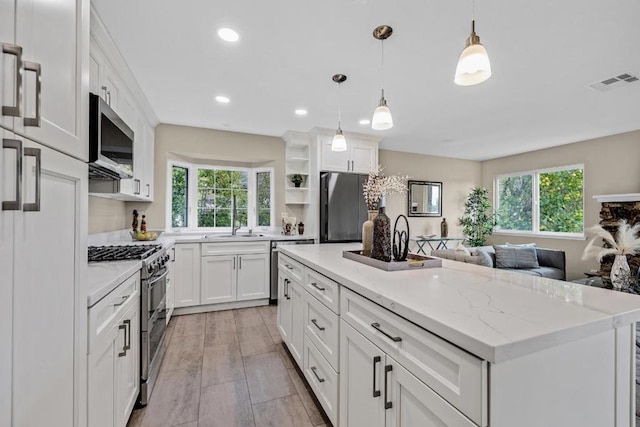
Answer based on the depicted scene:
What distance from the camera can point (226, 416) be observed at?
176 centimetres

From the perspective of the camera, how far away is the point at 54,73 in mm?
897

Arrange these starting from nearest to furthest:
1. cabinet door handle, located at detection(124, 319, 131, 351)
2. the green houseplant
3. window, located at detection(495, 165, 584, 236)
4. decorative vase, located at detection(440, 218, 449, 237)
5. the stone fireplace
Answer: cabinet door handle, located at detection(124, 319, 131, 351) → the stone fireplace → window, located at detection(495, 165, 584, 236) → decorative vase, located at detection(440, 218, 449, 237) → the green houseplant

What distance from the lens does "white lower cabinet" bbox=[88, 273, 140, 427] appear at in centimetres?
118

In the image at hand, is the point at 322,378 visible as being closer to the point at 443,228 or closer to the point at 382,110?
the point at 382,110

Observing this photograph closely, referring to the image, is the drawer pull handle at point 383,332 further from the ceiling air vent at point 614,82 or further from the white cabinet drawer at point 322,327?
the ceiling air vent at point 614,82

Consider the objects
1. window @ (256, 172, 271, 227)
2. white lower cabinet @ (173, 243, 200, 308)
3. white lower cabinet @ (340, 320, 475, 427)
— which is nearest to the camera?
white lower cabinet @ (340, 320, 475, 427)

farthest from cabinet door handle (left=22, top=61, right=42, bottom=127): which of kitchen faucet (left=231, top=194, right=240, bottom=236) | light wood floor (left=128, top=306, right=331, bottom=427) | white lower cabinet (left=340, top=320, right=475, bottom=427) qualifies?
kitchen faucet (left=231, top=194, right=240, bottom=236)

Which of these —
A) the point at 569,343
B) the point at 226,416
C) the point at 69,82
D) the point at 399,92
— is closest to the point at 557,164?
the point at 399,92

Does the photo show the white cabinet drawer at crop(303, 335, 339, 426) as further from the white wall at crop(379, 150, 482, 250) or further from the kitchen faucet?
the white wall at crop(379, 150, 482, 250)

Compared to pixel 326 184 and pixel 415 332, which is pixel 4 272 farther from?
pixel 326 184

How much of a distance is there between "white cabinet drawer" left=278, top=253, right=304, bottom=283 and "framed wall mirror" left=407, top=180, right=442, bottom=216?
12.6 feet

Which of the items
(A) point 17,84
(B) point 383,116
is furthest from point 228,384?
(B) point 383,116

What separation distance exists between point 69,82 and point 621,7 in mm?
2941

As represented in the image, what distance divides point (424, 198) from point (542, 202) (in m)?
2.18
